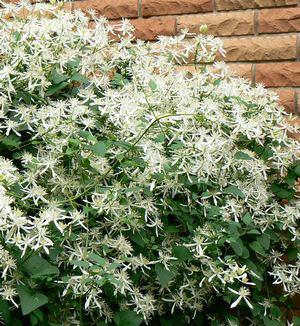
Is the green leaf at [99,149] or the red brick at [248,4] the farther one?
the red brick at [248,4]

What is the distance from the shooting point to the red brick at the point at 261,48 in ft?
10.1

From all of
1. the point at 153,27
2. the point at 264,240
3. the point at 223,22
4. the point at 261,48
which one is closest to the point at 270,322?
the point at 264,240

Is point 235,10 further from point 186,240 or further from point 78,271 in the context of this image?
point 78,271

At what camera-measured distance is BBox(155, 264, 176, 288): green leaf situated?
218cm

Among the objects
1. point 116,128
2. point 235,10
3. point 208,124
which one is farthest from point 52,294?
point 235,10

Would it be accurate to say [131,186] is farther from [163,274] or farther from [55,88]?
[55,88]

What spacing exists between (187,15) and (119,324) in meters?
1.62

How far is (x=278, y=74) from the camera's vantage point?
3104 mm

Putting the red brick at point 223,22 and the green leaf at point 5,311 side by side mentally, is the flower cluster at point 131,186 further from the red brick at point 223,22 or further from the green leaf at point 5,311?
the red brick at point 223,22

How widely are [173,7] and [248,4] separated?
35cm

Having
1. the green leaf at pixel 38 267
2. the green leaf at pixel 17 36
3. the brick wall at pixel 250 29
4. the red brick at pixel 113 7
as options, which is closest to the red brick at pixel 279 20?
the brick wall at pixel 250 29

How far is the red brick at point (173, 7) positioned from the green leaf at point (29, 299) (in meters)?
1.73

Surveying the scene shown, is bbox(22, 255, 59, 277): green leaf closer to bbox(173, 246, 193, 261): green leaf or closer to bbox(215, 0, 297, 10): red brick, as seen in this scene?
bbox(173, 246, 193, 261): green leaf

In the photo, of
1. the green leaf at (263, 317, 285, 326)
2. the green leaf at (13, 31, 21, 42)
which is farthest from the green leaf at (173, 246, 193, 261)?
the green leaf at (13, 31, 21, 42)
